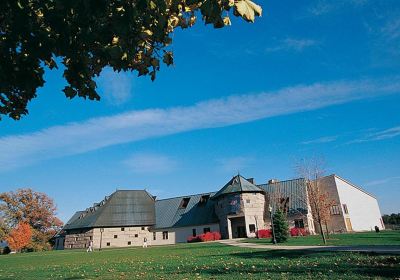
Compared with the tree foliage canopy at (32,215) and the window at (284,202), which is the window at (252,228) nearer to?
the window at (284,202)

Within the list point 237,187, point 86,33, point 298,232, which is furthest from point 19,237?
point 86,33

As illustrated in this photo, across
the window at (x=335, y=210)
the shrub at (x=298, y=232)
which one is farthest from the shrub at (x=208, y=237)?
the window at (x=335, y=210)

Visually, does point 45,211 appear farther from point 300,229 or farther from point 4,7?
point 4,7

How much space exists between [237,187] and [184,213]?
12.2 m

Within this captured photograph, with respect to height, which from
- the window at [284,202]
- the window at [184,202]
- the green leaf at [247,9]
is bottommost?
the green leaf at [247,9]

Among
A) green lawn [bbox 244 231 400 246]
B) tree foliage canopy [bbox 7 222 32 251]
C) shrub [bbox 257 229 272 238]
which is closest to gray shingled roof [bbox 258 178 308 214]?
shrub [bbox 257 229 272 238]

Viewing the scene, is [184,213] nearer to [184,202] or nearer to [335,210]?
[184,202]

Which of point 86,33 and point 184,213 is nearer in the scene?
point 86,33

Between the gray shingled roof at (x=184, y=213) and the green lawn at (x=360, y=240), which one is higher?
the gray shingled roof at (x=184, y=213)

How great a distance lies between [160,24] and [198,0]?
27.9 inches

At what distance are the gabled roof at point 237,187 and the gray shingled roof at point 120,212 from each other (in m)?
16.0

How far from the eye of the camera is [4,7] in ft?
12.9

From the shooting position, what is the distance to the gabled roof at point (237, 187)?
154 feet

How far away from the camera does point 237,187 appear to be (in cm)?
4741
